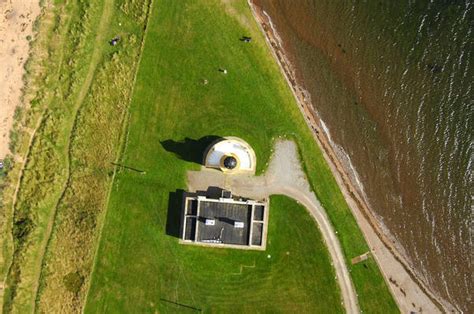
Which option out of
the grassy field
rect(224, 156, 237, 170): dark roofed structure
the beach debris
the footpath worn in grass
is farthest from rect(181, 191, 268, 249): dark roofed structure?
the beach debris

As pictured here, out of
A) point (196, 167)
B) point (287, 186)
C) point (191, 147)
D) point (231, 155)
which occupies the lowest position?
point (287, 186)

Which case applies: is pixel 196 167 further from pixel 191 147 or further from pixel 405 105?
pixel 405 105

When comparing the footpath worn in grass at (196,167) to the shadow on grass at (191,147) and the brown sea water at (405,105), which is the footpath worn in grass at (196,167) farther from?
the brown sea water at (405,105)

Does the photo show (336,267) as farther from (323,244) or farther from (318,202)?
(318,202)

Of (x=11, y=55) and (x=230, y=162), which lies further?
→ (x=230, y=162)

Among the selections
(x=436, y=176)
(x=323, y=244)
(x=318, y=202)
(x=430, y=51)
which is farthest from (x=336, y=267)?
(x=430, y=51)

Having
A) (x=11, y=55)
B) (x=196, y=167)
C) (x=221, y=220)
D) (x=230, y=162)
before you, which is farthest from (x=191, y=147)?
(x=11, y=55)
